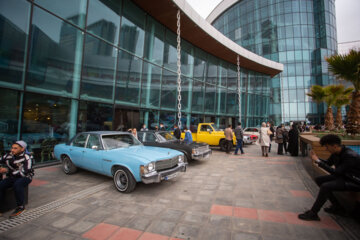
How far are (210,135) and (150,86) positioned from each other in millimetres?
5753

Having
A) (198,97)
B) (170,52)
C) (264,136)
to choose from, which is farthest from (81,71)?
(198,97)

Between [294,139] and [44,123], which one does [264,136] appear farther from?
[44,123]

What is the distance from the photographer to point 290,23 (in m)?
31.4

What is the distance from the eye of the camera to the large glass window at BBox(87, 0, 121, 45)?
28.2 feet

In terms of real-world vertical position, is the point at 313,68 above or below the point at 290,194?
above

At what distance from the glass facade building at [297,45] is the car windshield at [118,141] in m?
32.8


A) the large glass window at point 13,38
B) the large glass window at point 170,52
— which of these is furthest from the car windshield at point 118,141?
the large glass window at point 170,52

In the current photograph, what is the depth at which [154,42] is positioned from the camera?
1247 cm

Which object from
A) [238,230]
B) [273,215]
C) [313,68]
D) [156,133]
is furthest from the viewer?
[313,68]

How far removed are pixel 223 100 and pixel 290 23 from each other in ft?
87.6

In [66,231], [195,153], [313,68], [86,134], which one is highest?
[313,68]

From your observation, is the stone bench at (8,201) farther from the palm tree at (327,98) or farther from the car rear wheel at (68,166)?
the palm tree at (327,98)

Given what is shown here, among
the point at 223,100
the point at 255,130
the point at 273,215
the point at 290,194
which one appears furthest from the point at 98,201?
the point at 223,100

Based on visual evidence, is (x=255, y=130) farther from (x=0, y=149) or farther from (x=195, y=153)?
(x=0, y=149)
